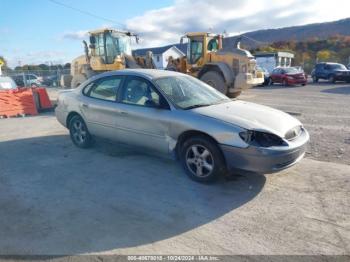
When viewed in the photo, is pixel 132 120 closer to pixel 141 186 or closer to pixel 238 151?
pixel 141 186

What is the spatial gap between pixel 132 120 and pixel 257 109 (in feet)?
6.61

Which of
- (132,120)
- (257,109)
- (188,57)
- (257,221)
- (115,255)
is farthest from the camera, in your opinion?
(188,57)

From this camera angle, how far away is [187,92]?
5098 mm

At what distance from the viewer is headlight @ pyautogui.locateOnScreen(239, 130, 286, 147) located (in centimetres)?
396

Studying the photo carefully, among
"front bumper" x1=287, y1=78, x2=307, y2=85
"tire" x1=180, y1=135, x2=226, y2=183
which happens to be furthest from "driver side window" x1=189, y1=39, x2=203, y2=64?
"tire" x1=180, y1=135, x2=226, y2=183

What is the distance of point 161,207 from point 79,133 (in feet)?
10.6

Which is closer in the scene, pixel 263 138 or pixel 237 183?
pixel 263 138

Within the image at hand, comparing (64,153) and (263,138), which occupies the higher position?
(263,138)

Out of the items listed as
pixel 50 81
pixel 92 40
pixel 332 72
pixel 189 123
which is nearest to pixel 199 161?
pixel 189 123

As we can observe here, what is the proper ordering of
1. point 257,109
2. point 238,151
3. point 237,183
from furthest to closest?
point 257,109
point 237,183
point 238,151

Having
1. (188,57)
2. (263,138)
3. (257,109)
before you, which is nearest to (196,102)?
(257,109)

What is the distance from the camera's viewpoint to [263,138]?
3992 millimetres

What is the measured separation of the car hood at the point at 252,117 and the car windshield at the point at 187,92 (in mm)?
241

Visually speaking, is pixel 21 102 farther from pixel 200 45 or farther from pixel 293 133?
pixel 293 133
